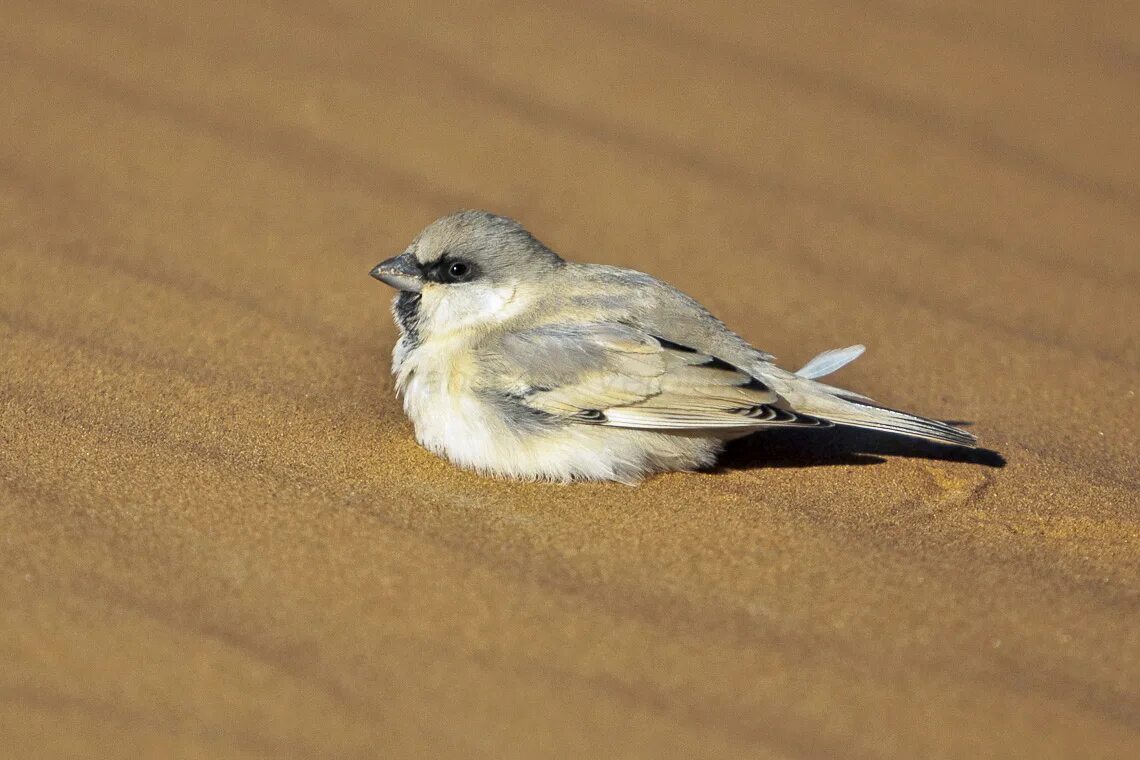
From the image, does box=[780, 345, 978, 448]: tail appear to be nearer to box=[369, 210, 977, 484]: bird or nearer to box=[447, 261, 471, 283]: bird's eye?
box=[369, 210, 977, 484]: bird

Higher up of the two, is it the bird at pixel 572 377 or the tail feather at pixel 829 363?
the tail feather at pixel 829 363

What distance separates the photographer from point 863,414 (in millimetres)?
4676

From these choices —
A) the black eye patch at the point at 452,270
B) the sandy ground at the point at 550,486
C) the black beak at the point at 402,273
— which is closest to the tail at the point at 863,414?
the sandy ground at the point at 550,486

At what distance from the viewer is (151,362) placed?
5125 mm

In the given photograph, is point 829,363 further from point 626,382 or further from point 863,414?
point 626,382

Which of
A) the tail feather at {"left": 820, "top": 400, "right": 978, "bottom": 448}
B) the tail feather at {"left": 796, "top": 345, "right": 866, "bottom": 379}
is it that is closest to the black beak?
the tail feather at {"left": 796, "top": 345, "right": 866, "bottom": 379}

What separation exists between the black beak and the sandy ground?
49cm

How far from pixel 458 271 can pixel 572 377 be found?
2.09 feet

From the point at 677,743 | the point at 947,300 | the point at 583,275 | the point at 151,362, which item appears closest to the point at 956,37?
the point at 947,300

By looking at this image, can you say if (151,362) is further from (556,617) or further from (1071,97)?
(1071,97)

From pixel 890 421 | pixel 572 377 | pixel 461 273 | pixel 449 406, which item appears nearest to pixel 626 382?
pixel 572 377

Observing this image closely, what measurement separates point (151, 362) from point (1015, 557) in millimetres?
3174

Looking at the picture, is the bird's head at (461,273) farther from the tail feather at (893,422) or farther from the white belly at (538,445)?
the tail feather at (893,422)

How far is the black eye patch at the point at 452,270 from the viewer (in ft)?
16.3
